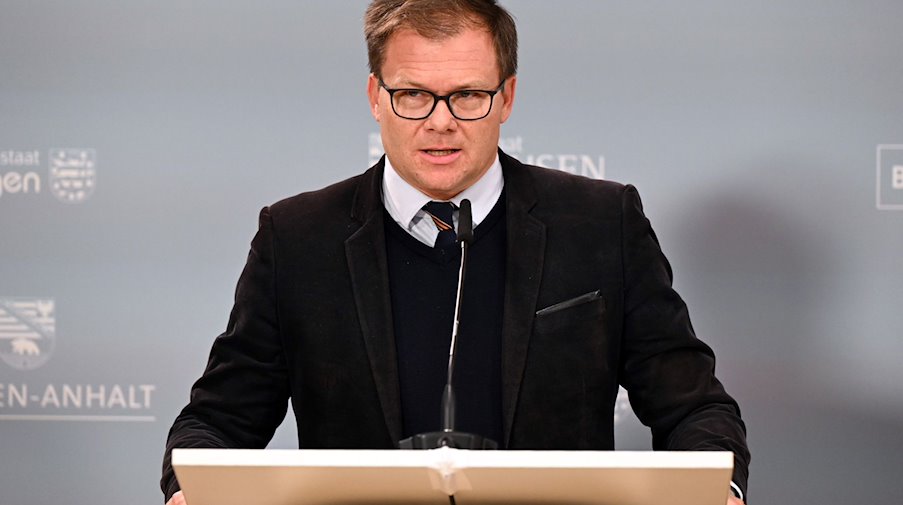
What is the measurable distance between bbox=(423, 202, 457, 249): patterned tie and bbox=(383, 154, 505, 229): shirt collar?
16 millimetres

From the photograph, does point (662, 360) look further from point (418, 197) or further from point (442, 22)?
point (442, 22)

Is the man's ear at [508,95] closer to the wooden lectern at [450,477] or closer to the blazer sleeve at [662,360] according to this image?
the blazer sleeve at [662,360]

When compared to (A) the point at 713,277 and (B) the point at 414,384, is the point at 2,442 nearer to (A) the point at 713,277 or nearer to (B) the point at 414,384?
(B) the point at 414,384

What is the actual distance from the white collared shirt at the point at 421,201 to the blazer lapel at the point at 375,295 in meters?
0.03

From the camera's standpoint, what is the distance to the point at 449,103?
2109 mm

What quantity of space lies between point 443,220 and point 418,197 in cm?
6

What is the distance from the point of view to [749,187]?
3.21 metres

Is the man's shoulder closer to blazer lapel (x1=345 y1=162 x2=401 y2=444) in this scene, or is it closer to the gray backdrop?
blazer lapel (x1=345 y1=162 x2=401 y2=444)

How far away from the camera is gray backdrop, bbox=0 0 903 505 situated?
3.21 meters

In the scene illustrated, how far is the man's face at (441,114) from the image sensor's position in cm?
211

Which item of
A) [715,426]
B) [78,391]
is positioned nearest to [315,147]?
[78,391]

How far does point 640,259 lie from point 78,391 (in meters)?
1.77

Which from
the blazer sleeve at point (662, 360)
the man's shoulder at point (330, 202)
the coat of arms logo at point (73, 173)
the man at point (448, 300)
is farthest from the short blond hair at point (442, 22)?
the coat of arms logo at point (73, 173)

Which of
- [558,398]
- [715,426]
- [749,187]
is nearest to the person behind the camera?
[715,426]
